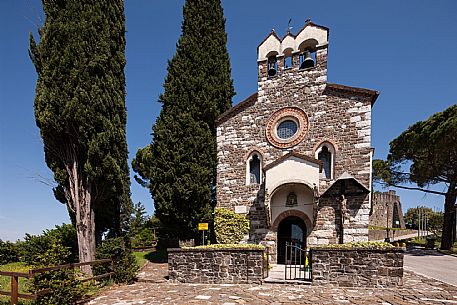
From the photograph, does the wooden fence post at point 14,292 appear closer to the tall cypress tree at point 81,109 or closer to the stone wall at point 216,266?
the tall cypress tree at point 81,109

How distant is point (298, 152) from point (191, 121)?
5656 millimetres

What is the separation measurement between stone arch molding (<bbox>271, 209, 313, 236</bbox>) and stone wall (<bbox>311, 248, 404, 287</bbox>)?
3803mm

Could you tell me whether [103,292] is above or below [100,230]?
below

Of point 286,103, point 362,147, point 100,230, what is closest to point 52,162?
point 100,230

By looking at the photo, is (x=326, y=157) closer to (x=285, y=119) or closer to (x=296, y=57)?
(x=285, y=119)

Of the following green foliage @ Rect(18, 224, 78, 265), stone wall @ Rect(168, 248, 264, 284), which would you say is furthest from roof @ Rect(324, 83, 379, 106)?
green foliage @ Rect(18, 224, 78, 265)

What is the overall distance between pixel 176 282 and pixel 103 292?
2393mm

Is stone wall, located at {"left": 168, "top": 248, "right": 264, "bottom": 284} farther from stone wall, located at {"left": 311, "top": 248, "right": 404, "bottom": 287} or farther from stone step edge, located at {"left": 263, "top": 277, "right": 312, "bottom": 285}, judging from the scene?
stone wall, located at {"left": 311, "top": 248, "right": 404, "bottom": 287}

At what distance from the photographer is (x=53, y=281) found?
6.83 m

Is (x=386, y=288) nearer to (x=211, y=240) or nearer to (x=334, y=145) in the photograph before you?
(x=334, y=145)

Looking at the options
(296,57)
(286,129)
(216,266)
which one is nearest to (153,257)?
(216,266)

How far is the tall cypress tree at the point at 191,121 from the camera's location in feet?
45.8

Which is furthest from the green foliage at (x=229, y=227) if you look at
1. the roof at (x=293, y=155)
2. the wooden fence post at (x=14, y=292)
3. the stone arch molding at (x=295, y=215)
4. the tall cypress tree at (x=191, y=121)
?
the wooden fence post at (x=14, y=292)

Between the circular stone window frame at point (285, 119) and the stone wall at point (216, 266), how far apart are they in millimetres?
6091
